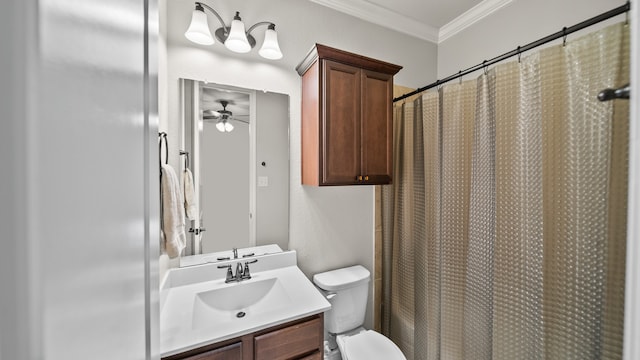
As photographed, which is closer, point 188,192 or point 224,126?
point 188,192

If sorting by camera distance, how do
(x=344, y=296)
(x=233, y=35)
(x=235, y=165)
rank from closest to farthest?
(x=233, y=35), (x=235, y=165), (x=344, y=296)

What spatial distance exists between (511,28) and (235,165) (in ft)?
6.72

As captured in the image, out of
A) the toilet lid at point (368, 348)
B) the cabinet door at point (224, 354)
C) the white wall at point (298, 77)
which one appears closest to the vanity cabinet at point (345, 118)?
the white wall at point (298, 77)

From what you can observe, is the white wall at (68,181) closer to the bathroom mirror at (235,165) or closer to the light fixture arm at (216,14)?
the bathroom mirror at (235,165)

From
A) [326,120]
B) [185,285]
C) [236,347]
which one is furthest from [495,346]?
A: [185,285]

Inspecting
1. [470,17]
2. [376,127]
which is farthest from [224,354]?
[470,17]

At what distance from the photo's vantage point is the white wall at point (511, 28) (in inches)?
50.3

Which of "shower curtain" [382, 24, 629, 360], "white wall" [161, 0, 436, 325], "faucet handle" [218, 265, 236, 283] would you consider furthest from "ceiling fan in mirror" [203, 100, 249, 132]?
"shower curtain" [382, 24, 629, 360]

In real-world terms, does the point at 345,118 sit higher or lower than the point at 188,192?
higher

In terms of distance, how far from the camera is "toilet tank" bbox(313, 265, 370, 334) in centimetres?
144

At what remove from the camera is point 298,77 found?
4.93 feet

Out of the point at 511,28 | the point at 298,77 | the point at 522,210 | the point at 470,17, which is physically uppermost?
the point at 470,17

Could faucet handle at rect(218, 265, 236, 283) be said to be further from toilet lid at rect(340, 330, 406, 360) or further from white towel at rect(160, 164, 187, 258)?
toilet lid at rect(340, 330, 406, 360)

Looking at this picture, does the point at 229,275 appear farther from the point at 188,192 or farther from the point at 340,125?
the point at 340,125
